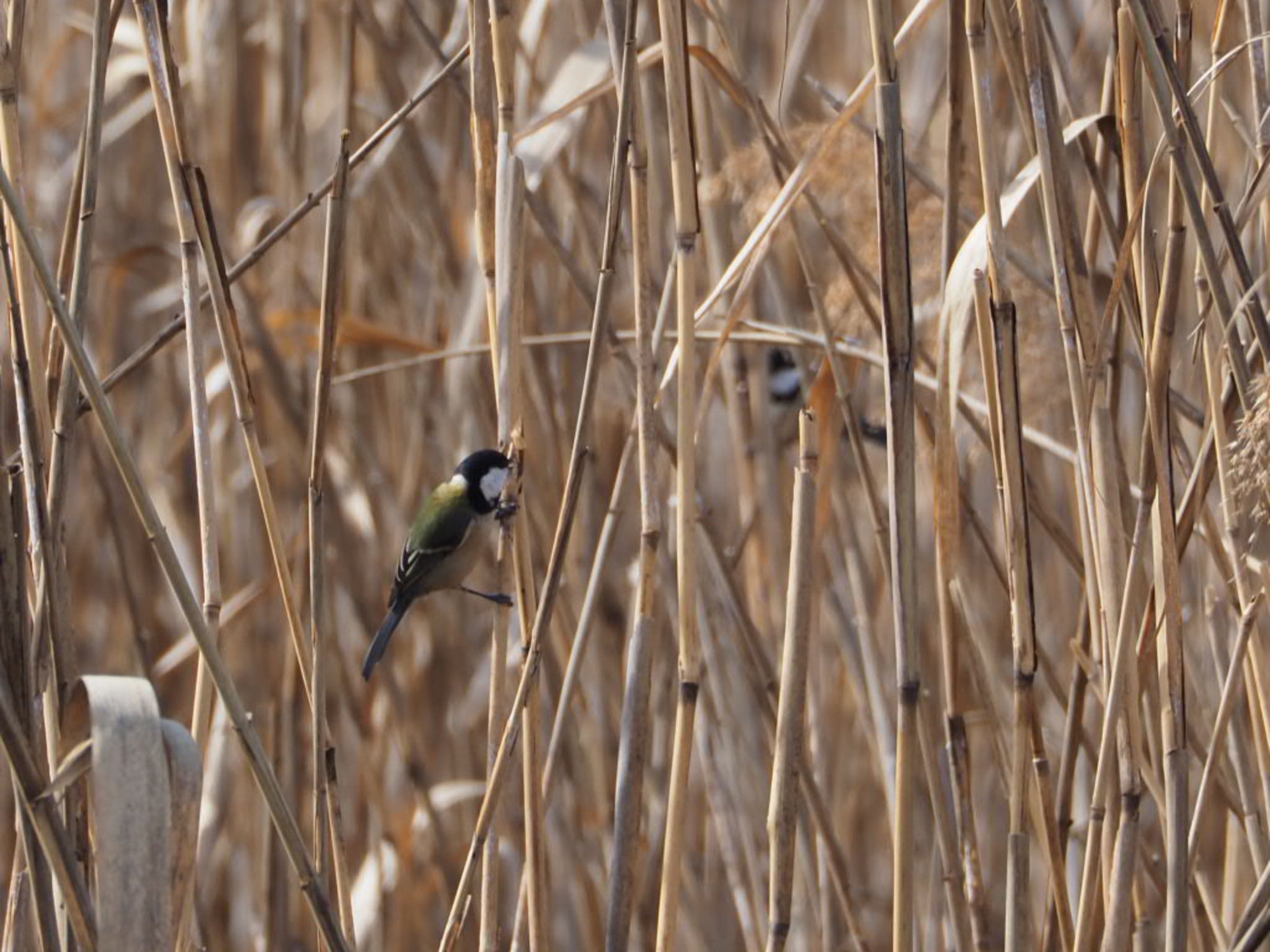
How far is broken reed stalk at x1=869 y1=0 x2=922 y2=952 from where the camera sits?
3.01ft

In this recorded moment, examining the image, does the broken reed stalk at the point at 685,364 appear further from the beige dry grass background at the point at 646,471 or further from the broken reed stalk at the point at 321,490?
the broken reed stalk at the point at 321,490

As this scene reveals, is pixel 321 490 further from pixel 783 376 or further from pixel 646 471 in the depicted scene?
pixel 783 376

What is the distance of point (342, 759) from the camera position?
2.29 meters

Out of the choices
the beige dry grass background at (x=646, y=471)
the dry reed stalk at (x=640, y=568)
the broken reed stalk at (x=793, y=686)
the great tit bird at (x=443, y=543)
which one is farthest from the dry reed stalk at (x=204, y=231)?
the great tit bird at (x=443, y=543)

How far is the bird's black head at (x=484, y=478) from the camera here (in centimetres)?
149

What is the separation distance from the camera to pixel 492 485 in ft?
5.47

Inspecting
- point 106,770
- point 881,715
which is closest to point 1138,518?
point 881,715

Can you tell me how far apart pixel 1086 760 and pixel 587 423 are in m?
1.00

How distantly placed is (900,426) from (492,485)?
785 millimetres

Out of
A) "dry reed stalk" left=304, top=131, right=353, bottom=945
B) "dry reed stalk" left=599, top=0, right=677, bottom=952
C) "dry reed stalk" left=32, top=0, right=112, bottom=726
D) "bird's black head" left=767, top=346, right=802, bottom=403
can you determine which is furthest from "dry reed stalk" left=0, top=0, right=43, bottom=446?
"bird's black head" left=767, top=346, right=802, bottom=403

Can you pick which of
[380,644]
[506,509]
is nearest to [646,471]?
[506,509]

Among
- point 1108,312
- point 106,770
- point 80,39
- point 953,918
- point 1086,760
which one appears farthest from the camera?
point 80,39

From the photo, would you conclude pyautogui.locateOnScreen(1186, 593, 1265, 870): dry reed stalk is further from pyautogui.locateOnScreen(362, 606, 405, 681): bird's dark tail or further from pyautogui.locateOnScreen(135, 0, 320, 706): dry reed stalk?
pyautogui.locateOnScreen(362, 606, 405, 681): bird's dark tail

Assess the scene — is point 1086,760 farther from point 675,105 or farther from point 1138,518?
point 675,105
